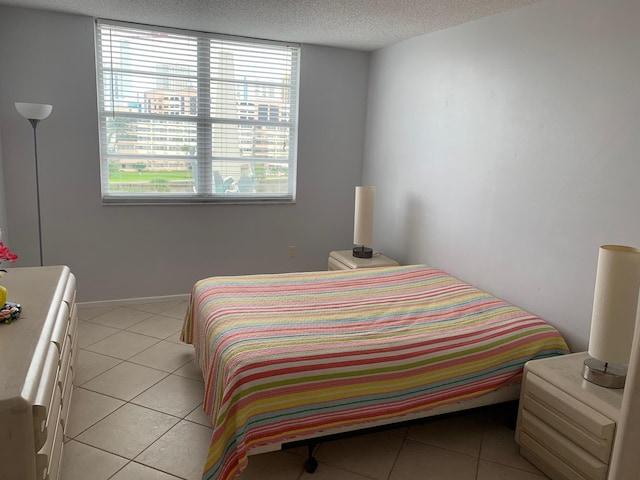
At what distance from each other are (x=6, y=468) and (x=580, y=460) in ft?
6.84

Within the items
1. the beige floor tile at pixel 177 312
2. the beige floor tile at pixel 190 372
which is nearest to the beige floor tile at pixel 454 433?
the beige floor tile at pixel 190 372

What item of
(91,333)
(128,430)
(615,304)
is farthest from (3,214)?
(615,304)

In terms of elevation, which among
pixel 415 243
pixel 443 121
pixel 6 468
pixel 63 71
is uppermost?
pixel 63 71

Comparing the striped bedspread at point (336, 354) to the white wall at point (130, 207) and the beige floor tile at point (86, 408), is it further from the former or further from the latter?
the white wall at point (130, 207)

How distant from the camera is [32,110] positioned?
10.8 ft

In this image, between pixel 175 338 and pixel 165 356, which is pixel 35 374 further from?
pixel 175 338

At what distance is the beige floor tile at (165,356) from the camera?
3162mm

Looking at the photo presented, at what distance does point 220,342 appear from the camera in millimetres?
2326

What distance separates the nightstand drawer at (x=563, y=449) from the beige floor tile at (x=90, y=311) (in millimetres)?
3246

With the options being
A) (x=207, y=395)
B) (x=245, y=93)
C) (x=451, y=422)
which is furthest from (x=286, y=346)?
(x=245, y=93)

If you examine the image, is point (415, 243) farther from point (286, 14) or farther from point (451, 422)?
point (286, 14)

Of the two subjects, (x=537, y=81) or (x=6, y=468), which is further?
(x=537, y=81)

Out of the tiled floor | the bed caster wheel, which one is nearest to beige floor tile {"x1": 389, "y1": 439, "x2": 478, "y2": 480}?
the tiled floor

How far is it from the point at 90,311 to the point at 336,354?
2691 mm
